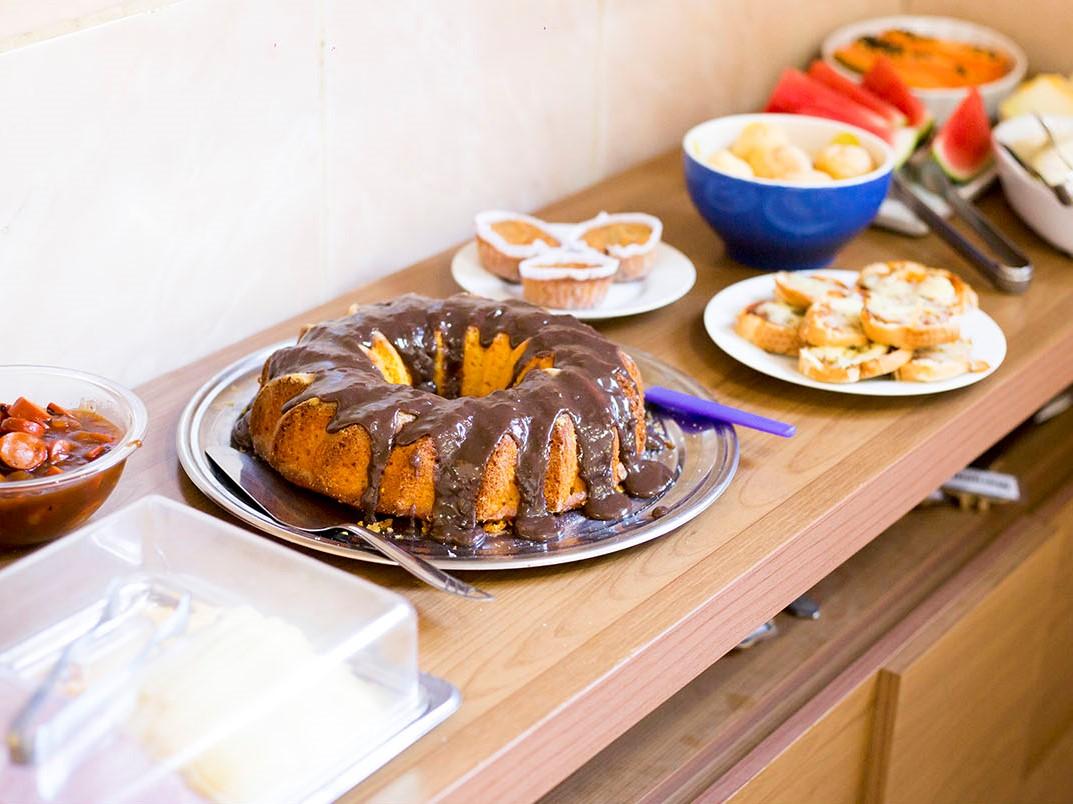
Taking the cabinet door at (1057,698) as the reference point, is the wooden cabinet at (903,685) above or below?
above

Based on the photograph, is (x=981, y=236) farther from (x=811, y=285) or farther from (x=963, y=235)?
(x=811, y=285)

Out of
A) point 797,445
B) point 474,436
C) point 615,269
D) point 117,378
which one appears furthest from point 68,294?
point 797,445

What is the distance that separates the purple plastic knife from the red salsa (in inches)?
19.9

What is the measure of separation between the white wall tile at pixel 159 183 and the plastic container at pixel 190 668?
1.25 feet

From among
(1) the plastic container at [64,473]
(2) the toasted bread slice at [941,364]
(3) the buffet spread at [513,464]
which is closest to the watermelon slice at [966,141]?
(3) the buffet spread at [513,464]

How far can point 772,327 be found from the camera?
4.79 feet

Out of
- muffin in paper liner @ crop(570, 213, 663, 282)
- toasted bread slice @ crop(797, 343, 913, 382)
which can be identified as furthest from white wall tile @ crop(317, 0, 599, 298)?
toasted bread slice @ crop(797, 343, 913, 382)

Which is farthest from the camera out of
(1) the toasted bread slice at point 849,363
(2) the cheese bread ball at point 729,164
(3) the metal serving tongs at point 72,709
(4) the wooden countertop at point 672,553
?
(2) the cheese bread ball at point 729,164

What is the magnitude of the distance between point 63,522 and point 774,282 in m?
0.84

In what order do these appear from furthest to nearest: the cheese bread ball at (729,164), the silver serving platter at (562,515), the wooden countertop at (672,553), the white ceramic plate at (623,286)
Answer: the cheese bread ball at (729,164) → the white ceramic plate at (623,286) → the silver serving platter at (562,515) → the wooden countertop at (672,553)

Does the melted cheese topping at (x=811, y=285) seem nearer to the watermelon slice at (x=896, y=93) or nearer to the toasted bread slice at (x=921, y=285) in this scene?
the toasted bread slice at (x=921, y=285)

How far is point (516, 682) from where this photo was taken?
3.35ft

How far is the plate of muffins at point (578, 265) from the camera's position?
1479 mm

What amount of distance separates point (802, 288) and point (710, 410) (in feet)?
0.88
